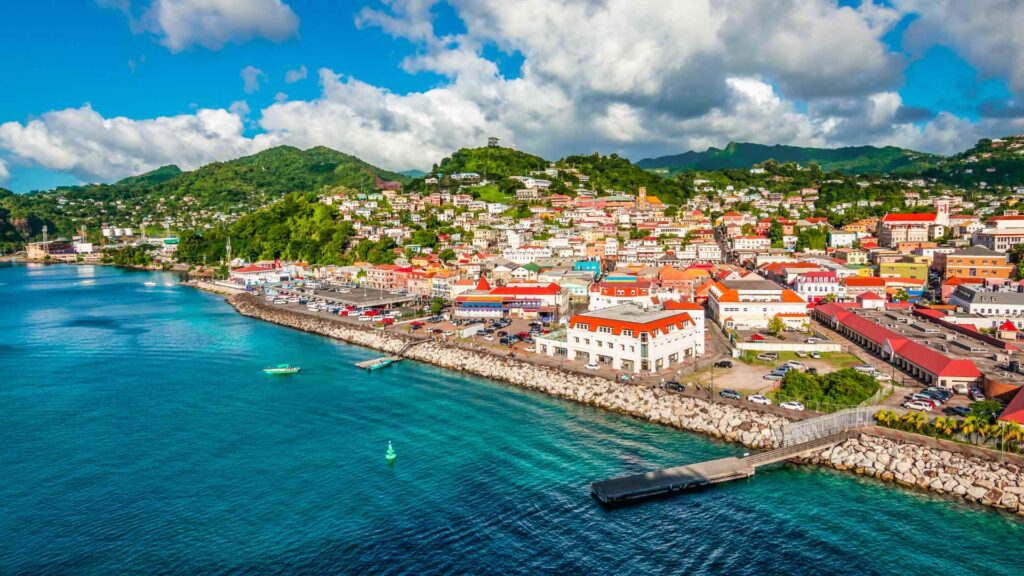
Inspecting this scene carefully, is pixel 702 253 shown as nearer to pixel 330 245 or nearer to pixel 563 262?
pixel 563 262

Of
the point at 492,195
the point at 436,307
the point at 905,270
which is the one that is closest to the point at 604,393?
the point at 436,307

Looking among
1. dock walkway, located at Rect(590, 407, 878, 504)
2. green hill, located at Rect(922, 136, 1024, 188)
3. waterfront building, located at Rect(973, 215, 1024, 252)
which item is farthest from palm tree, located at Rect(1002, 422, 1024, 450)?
green hill, located at Rect(922, 136, 1024, 188)

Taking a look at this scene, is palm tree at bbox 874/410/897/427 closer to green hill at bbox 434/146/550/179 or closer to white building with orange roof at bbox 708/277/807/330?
white building with orange roof at bbox 708/277/807/330

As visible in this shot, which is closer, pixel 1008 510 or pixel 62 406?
pixel 1008 510

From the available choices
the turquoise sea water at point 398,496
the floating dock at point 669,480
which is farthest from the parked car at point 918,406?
the floating dock at point 669,480

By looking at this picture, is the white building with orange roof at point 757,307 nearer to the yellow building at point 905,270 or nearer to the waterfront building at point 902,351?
the waterfront building at point 902,351

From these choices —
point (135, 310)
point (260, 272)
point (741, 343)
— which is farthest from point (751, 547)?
point (260, 272)
